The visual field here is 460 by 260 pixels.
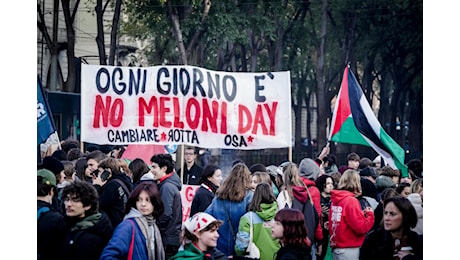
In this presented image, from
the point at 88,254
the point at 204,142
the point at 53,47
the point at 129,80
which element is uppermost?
the point at 53,47

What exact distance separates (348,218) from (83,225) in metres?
2.96

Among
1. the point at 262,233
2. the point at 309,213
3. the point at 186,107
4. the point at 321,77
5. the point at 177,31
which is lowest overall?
the point at 262,233

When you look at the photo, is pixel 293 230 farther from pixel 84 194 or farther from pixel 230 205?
pixel 230 205

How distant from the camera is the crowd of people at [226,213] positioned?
6.04 metres

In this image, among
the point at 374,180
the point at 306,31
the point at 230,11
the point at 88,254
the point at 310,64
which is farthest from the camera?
the point at 310,64

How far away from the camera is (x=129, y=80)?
34.6 ft

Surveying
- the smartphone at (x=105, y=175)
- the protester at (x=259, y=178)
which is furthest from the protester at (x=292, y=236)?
the smartphone at (x=105, y=175)

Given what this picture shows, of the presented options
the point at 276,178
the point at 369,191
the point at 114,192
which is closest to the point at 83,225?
the point at 114,192

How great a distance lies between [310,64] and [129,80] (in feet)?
98.9

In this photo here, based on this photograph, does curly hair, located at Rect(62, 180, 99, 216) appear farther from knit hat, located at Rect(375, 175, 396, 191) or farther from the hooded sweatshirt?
knit hat, located at Rect(375, 175, 396, 191)

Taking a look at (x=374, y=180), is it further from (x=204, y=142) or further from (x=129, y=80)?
(x=129, y=80)

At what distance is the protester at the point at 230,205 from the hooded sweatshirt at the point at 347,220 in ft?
2.90

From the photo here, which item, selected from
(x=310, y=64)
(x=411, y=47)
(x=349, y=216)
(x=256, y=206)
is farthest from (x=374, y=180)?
(x=310, y=64)

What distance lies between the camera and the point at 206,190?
8648mm
